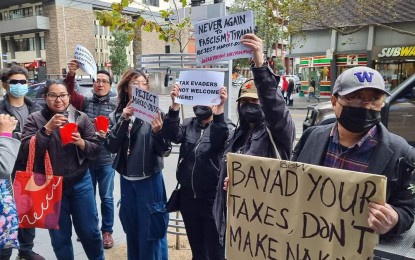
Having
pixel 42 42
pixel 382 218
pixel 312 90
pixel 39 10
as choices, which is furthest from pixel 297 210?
pixel 42 42

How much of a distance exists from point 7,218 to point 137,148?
1.11m

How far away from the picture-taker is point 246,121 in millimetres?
2596

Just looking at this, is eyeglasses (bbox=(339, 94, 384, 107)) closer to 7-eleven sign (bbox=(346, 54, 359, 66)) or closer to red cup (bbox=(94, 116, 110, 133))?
red cup (bbox=(94, 116, 110, 133))

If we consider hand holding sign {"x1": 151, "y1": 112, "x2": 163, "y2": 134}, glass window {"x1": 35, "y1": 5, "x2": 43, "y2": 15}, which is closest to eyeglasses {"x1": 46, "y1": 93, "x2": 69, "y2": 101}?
hand holding sign {"x1": 151, "y1": 112, "x2": 163, "y2": 134}

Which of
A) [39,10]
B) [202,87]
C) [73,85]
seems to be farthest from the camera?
[39,10]

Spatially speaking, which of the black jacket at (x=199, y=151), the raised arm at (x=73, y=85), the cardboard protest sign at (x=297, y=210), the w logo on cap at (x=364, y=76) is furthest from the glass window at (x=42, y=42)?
the w logo on cap at (x=364, y=76)

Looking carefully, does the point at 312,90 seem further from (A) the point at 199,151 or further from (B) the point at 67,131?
(B) the point at 67,131

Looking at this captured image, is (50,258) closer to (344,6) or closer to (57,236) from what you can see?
(57,236)

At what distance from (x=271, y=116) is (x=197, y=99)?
0.81 meters

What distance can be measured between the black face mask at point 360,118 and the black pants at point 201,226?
141cm

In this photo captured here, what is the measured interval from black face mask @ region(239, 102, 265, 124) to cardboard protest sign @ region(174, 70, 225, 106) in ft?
1.18

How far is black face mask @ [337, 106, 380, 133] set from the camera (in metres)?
1.90

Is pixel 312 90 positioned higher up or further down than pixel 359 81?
further down

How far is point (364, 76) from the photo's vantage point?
1.88 meters
